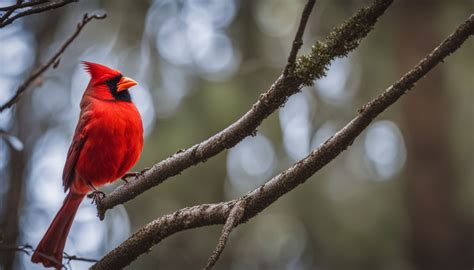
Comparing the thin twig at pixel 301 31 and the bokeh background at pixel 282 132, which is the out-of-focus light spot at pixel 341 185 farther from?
the thin twig at pixel 301 31

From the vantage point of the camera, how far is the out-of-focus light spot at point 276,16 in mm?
7449

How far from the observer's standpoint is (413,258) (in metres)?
6.38

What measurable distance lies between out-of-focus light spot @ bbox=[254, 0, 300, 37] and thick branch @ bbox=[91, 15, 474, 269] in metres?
5.17

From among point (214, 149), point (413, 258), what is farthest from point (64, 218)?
point (413, 258)

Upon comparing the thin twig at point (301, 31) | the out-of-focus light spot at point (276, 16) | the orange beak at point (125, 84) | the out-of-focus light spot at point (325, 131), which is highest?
the out-of-focus light spot at point (276, 16)

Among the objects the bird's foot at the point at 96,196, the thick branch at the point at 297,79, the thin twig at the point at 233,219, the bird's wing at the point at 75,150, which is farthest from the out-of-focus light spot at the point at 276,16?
the thin twig at the point at 233,219

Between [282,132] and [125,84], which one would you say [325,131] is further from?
[125,84]

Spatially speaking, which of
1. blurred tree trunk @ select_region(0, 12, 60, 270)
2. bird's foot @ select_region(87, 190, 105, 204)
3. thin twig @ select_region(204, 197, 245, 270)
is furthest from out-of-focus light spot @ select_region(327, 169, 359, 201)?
thin twig @ select_region(204, 197, 245, 270)

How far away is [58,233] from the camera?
3814mm

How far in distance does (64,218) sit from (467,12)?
204 inches

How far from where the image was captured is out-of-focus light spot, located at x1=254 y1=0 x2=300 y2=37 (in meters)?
7.45

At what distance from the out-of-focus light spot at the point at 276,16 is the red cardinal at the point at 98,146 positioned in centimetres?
349

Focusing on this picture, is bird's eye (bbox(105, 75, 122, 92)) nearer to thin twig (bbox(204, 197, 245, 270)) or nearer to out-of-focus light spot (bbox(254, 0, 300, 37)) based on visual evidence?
thin twig (bbox(204, 197, 245, 270))

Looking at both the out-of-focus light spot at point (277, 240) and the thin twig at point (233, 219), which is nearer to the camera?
the thin twig at point (233, 219)
